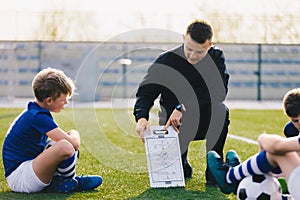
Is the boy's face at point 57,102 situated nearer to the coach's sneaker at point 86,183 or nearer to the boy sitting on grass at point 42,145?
the boy sitting on grass at point 42,145

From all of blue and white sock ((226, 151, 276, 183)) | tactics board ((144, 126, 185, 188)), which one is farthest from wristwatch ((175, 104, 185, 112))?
blue and white sock ((226, 151, 276, 183))

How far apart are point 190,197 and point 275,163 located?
70 cm

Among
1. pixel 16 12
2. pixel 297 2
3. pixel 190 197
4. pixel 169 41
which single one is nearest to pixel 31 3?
pixel 16 12

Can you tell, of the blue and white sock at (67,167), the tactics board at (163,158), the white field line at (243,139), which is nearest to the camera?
the blue and white sock at (67,167)

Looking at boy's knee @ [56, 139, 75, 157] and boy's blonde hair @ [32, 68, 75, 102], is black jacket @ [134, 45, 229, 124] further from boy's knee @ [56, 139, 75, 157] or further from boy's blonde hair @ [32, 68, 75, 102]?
boy's knee @ [56, 139, 75, 157]

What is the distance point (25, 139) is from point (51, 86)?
1.06 feet

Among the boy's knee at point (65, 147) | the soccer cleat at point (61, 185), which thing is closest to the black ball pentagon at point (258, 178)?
the boy's knee at point (65, 147)

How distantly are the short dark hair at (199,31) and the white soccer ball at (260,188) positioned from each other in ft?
3.60

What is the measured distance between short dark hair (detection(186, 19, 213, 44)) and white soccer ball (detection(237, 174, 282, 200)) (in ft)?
3.60

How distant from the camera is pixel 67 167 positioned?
335cm

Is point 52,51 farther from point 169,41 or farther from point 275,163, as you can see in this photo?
point 275,163

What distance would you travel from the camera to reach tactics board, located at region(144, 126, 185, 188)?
3617 millimetres

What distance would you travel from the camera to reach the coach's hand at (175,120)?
12.3 ft

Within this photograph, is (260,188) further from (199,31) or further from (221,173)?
(199,31)
